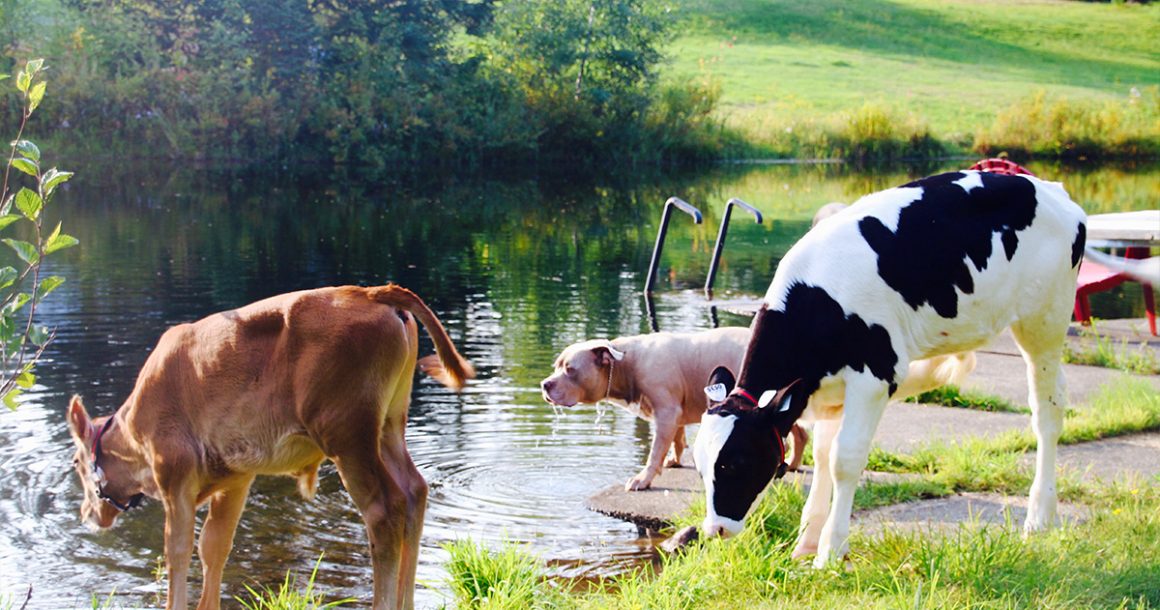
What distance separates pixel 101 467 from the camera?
629 centimetres

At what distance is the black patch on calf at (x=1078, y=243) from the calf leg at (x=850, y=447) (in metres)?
1.46

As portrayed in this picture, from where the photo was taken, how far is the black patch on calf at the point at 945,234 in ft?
20.1

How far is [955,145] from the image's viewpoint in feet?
171

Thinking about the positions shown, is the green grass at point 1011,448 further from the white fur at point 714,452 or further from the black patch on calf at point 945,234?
the white fur at point 714,452

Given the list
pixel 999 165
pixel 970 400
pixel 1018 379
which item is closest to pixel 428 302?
pixel 999 165

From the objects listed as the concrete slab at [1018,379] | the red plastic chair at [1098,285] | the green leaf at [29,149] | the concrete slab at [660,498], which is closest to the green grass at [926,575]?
the concrete slab at [660,498]

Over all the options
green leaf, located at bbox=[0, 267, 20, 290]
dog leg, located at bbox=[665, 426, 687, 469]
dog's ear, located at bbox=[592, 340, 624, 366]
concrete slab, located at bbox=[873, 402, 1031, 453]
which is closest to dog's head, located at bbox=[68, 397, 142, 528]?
green leaf, located at bbox=[0, 267, 20, 290]

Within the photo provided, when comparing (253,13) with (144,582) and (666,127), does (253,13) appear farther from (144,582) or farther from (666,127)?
(144,582)

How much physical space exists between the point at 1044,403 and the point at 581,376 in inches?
118

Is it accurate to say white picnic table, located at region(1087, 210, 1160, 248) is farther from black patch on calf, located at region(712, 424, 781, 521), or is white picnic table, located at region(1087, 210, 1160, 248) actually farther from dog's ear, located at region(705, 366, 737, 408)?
black patch on calf, located at region(712, 424, 781, 521)

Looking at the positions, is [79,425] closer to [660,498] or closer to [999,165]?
[660,498]

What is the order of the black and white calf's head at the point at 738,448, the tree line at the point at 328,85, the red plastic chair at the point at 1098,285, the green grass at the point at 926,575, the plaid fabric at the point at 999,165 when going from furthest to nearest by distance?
1. the tree line at the point at 328,85
2. the red plastic chair at the point at 1098,285
3. the plaid fabric at the point at 999,165
4. the black and white calf's head at the point at 738,448
5. the green grass at the point at 926,575

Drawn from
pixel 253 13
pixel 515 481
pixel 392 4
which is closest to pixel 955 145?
pixel 392 4

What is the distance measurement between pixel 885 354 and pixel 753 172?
41.4 metres
